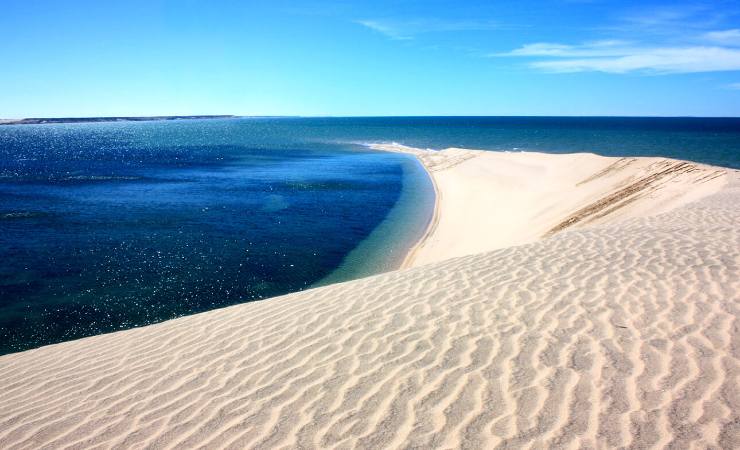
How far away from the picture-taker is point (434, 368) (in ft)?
14.6

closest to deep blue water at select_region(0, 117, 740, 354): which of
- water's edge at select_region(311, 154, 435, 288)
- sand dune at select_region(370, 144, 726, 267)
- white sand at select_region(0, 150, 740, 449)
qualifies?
water's edge at select_region(311, 154, 435, 288)

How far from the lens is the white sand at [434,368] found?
3543 millimetres

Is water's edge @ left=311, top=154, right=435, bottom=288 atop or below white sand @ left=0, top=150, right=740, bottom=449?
below

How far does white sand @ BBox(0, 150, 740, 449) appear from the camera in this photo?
354cm

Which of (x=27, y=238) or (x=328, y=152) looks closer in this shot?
(x=27, y=238)

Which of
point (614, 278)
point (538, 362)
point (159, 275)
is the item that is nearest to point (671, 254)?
point (614, 278)

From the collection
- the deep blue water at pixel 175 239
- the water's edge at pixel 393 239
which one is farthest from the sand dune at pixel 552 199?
the deep blue water at pixel 175 239

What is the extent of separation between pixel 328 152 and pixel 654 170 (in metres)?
42.6

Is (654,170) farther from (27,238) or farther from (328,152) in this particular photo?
(328,152)

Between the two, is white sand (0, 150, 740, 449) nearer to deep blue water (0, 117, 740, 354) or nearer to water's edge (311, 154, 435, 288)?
deep blue water (0, 117, 740, 354)

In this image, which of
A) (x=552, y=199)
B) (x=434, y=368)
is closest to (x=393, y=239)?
(x=552, y=199)

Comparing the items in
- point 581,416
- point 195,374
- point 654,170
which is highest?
point 654,170

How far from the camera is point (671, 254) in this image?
7.91 m

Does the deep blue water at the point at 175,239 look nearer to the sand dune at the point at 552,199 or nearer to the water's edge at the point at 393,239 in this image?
the water's edge at the point at 393,239
